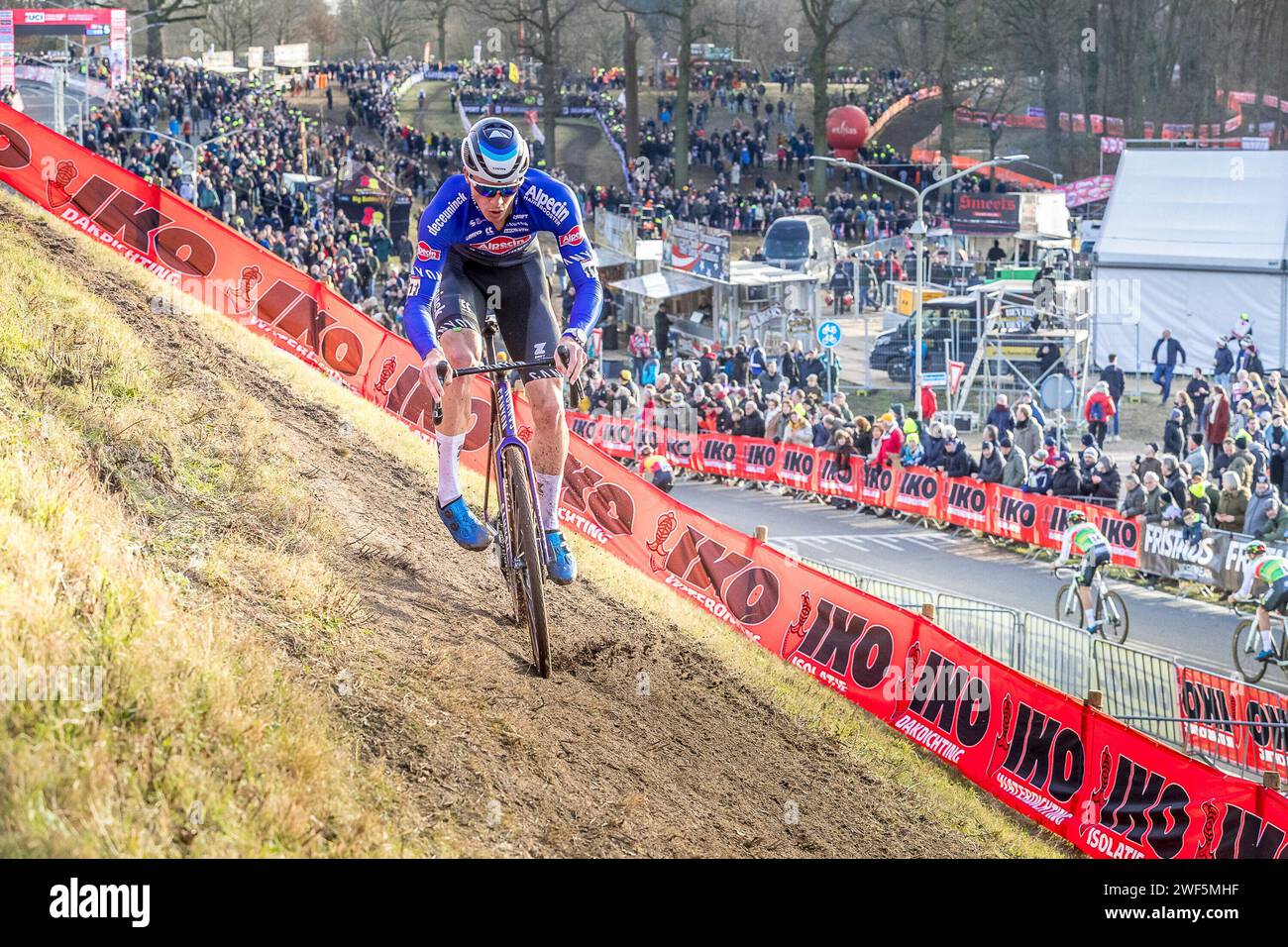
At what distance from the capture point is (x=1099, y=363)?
123ft

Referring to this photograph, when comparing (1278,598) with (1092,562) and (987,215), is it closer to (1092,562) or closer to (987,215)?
(1092,562)

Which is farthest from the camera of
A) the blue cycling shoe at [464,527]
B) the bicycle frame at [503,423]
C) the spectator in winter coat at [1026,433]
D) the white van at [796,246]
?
the white van at [796,246]

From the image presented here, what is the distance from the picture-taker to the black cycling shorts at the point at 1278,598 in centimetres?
1598

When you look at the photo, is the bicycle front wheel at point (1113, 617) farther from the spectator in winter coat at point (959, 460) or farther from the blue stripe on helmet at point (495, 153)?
the blue stripe on helmet at point (495, 153)

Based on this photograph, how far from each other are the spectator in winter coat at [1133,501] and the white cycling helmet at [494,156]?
51.0 feet

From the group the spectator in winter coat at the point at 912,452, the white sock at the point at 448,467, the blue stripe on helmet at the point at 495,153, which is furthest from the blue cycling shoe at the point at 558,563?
the spectator in winter coat at the point at 912,452

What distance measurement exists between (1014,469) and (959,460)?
1255 mm

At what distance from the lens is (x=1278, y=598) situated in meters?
16.0

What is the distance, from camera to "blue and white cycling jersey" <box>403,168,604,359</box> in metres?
7.35

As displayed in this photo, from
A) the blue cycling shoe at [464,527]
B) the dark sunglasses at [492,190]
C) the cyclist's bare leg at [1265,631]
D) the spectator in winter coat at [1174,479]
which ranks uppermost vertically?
the dark sunglasses at [492,190]

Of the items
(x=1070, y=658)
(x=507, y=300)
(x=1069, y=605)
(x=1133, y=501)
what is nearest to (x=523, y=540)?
(x=507, y=300)

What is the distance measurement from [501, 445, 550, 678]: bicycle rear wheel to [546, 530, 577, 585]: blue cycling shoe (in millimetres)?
82
